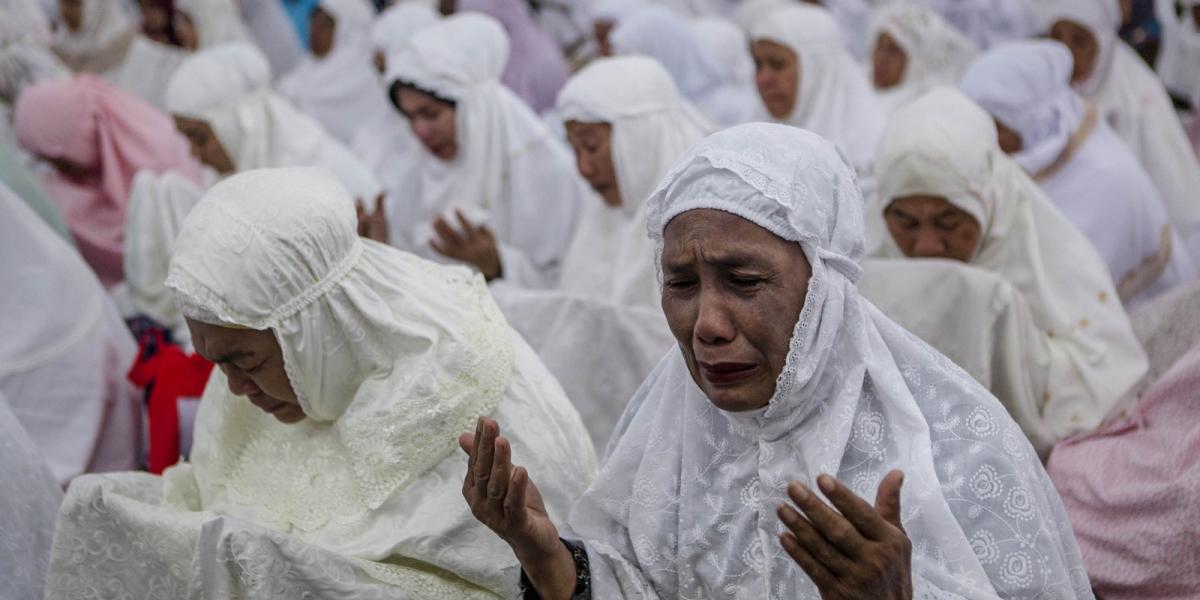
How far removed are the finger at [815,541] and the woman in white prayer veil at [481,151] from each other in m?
3.14

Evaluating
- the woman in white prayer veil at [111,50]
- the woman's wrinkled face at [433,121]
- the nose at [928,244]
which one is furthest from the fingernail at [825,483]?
the woman in white prayer veil at [111,50]

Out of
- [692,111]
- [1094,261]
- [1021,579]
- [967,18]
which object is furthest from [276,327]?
[967,18]

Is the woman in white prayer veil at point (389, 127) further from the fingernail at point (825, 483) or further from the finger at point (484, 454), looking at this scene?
the fingernail at point (825, 483)

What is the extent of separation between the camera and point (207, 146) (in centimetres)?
541

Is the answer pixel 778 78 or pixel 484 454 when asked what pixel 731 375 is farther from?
pixel 778 78

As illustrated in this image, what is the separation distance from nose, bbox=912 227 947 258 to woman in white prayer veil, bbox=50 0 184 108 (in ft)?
18.1

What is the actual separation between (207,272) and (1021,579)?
146cm

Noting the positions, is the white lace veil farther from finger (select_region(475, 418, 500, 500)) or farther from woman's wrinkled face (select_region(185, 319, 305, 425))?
finger (select_region(475, 418, 500, 500))

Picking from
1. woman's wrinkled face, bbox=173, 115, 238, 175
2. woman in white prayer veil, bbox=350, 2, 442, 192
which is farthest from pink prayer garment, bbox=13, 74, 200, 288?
woman in white prayer veil, bbox=350, 2, 442, 192

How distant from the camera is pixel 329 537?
A: 257 centimetres

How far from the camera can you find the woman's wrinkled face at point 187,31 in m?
8.16

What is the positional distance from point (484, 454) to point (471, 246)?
7.22 ft

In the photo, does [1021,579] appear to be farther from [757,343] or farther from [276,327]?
[276,327]

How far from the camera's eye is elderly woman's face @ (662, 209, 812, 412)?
6.50ft
